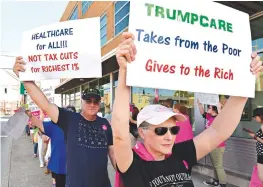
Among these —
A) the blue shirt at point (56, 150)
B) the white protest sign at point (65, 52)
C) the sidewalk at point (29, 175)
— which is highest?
the white protest sign at point (65, 52)

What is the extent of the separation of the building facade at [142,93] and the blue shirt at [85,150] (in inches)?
59.9

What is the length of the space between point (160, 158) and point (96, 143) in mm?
1027

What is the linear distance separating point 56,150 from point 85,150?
162 cm

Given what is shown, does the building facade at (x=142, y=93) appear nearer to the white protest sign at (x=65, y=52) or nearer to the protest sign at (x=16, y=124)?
the white protest sign at (x=65, y=52)

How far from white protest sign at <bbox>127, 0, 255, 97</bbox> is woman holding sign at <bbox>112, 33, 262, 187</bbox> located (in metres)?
0.08

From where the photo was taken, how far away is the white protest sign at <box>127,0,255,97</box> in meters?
1.69

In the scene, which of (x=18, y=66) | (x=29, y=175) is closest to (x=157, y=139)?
(x=18, y=66)

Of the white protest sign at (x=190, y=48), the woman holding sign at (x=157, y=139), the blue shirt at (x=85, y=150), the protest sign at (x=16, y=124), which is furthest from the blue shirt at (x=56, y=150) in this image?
the white protest sign at (x=190, y=48)

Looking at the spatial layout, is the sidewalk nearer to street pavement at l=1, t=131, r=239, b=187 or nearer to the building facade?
street pavement at l=1, t=131, r=239, b=187

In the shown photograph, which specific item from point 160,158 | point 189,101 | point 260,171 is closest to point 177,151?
point 160,158

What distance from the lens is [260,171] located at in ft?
13.6

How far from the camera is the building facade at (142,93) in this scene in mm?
6370

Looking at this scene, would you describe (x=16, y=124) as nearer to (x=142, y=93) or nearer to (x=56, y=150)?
(x=56, y=150)

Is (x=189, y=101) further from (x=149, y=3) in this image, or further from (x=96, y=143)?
(x=149, y=3)
